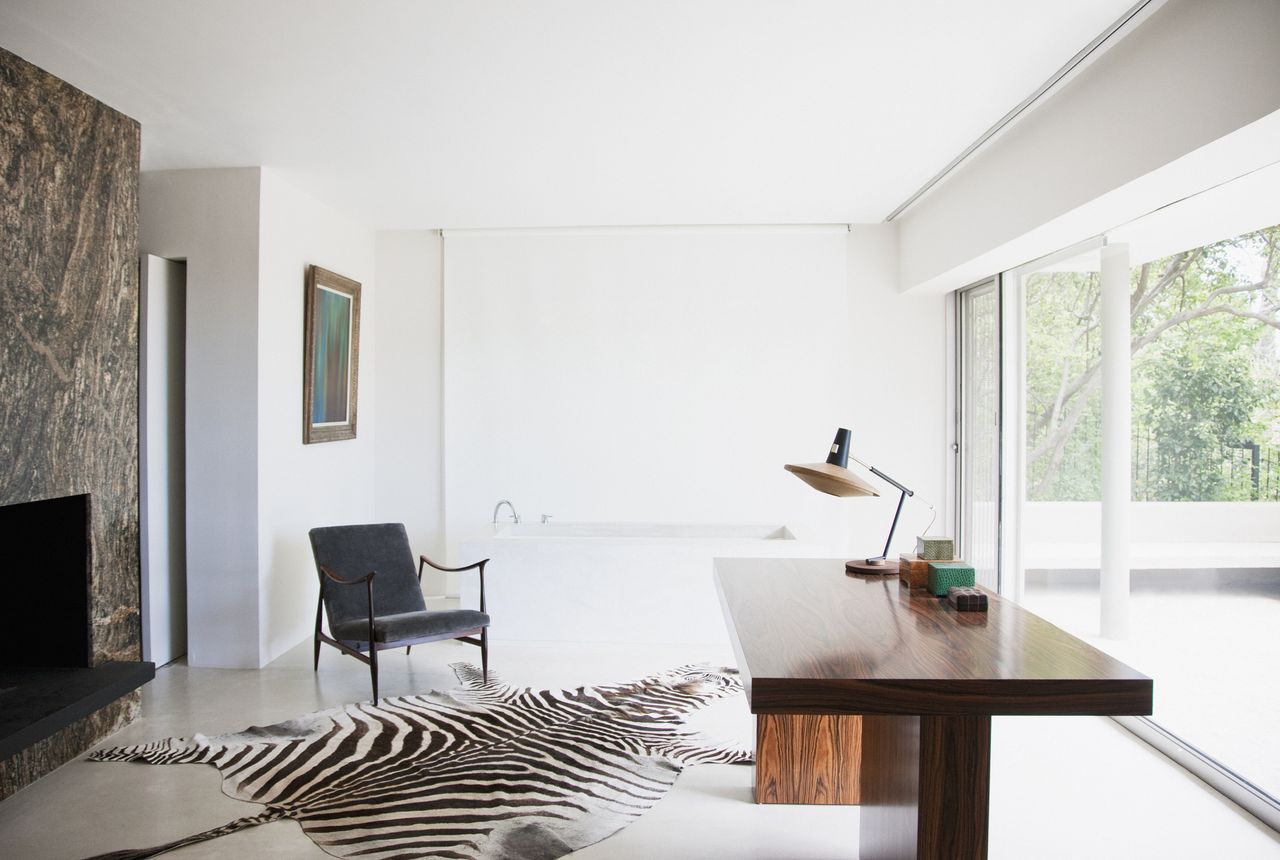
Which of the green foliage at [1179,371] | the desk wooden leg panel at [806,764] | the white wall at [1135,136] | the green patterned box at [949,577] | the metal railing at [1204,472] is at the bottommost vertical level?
the desk wooden leg panel at [806,764]

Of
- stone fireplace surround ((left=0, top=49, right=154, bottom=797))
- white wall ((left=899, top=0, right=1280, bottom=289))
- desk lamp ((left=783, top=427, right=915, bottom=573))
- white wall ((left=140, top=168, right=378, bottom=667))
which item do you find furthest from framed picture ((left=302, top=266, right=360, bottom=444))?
white wall ((left=899, top=0, right=1280, bottom=289))

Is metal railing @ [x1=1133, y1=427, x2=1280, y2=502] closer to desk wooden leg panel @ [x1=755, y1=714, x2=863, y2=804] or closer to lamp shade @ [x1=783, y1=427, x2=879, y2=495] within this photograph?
lamp shade @ [x1=783, y1=427, x2=879, y2=495]

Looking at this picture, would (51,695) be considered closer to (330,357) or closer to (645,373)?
(330,357)

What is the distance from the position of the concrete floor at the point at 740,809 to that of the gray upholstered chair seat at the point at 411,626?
14.3 inches

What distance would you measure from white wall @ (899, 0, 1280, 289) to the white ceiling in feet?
0.69

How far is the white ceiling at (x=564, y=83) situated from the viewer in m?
2.94

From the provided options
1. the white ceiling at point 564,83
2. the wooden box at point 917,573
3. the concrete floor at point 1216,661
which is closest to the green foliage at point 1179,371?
the concrete floor at point 1216,661

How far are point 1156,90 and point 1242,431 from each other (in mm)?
1266

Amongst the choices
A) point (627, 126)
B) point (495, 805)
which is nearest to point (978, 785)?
point (495, 805)

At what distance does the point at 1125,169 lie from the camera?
3.16m

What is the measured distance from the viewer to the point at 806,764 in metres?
3.11

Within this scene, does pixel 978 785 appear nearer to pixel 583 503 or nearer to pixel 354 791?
pixel 354 791

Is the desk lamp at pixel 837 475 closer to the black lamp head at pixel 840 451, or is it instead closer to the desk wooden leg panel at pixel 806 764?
the black lamp head at pixel 840 451

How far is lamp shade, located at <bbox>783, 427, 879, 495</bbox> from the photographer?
2861mm
